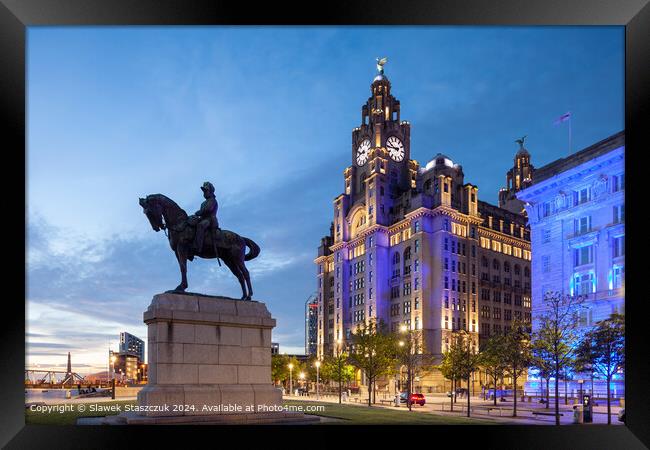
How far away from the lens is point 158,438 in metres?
16.5

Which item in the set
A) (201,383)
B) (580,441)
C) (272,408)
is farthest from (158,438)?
(580,441)

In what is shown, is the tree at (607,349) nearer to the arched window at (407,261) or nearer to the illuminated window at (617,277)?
the illuminated window at (617,277)

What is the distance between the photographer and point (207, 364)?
19062 millimetres

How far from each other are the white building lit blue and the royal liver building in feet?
138

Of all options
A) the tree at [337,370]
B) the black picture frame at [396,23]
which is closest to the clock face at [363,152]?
the tree at [337,370]

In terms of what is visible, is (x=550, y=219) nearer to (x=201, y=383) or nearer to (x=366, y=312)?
(x=201, y=383)

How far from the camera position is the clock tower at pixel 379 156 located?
113m

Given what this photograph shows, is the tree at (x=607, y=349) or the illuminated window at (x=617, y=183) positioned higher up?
the illuminated window at (x=617, y=183)

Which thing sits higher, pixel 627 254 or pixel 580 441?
pixel 627 254

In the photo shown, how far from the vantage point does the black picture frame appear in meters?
17.5

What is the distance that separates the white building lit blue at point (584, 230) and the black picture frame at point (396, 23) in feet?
101

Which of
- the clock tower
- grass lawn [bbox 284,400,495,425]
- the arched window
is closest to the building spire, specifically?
the clock tower

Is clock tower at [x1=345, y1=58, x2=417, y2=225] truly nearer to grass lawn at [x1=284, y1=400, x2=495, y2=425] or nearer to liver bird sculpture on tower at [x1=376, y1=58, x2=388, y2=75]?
liver bird sculpture on tower at [x1=376, y1=58, x2=388, y2=75]

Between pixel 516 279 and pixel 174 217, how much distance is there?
111 m
